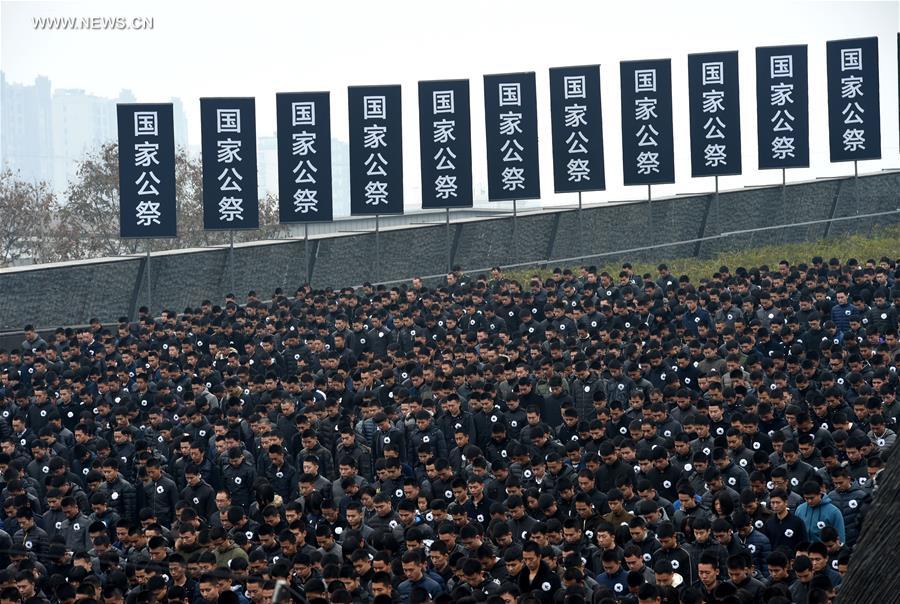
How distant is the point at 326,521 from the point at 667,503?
318cm

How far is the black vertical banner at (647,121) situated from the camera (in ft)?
83.9

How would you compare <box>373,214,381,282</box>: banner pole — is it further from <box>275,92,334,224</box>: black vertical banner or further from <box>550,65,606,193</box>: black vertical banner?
<box>550,65,606,193</box>: black vertical banner

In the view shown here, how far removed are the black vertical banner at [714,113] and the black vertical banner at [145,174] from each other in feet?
33.3

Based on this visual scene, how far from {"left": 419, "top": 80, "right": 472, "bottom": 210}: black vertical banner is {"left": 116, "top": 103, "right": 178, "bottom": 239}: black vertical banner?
480 centimetres

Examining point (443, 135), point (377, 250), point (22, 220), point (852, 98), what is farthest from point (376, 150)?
point (22, 220)

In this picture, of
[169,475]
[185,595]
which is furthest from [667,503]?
[169,475]

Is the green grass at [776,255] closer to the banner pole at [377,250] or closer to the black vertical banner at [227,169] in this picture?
the banner pole at [377,250]

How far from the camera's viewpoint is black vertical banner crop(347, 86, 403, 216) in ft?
80.7

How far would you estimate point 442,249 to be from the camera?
2825 centimetres

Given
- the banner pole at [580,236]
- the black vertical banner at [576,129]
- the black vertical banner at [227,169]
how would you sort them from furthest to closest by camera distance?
1. the banner pole at [580,236]
2. the black vertical banner at [576,129]
3. the black vertical banner at [227,169]

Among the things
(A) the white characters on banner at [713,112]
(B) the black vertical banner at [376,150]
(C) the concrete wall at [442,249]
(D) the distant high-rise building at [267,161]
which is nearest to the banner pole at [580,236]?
(C) the concrete wall at [442,249]

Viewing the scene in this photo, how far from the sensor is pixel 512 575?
33.2ft

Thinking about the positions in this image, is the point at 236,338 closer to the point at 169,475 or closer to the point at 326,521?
the point at 169,475

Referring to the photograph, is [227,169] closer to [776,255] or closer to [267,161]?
[776,255]
